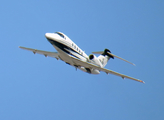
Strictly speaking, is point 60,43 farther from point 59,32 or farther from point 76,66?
point 76,66

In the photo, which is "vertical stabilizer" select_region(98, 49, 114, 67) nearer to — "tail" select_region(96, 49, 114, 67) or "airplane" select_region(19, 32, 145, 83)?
"tail" select_region(96, 49, 114, 67)

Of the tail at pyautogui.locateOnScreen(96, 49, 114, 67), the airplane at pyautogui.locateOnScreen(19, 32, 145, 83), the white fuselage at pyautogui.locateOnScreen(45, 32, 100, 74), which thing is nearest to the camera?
the white fuselage at pyautogui.locateOnScreen(45, 32, 100, 74)

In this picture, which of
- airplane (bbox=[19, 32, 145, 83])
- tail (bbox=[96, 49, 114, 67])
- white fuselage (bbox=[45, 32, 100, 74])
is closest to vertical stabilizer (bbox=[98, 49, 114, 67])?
tail (bbox=[96, 49, 114, 67])

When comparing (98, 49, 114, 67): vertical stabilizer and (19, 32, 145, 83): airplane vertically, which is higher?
(98, 49, 114, 67): vertical stabilizer

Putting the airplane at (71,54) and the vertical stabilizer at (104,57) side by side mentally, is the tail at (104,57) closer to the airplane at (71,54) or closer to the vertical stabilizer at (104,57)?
the vertical stabilizer at (104,57)

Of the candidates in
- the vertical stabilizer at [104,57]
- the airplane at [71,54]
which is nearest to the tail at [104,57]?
the vertical stabilizer at [104,57]

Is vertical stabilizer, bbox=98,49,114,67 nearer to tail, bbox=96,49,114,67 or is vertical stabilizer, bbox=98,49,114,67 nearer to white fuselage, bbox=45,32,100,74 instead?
tail, bbox=96,49,114,67

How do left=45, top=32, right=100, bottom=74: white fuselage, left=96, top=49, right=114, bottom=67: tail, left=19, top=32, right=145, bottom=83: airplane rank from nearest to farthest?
1. left=45, top=32, right=100, bottom=74: white fuselage
2. left=19, top=32, right=145, bottom=83: airplane
3. left=96, top=49, right=114, bottom=67: tail

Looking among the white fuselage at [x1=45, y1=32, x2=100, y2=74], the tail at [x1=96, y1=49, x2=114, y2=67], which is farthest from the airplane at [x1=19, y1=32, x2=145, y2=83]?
the tail at [x1=96, y1=49, x2=114, y2=67]

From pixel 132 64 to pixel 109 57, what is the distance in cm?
698

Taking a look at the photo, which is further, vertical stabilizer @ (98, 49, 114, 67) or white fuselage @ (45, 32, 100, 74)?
vertical stabilizer @ (98, 49, 114, 67)

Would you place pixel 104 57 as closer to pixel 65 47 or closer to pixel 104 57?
pixel 104 57

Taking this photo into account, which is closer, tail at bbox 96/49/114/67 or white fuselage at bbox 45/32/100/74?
white fuselage at bbox 45/32/100/74

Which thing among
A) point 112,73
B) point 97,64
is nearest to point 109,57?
point 97,64
